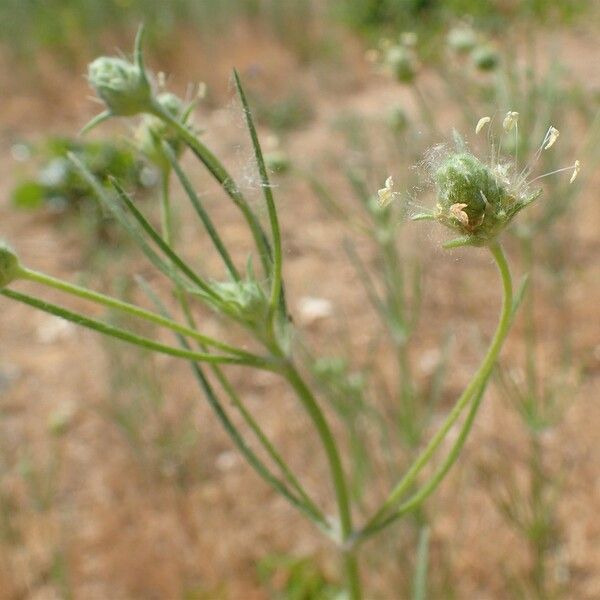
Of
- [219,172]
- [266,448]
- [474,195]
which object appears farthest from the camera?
[266,448]

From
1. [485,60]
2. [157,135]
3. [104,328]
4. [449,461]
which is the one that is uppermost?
[485,60]

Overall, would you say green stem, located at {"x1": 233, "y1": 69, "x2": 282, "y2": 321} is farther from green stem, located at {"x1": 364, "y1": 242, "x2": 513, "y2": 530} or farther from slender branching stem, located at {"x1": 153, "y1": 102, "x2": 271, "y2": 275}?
green stem, located at {"x1": 364, "y1": 242, "x2": 513, "y2": 530}

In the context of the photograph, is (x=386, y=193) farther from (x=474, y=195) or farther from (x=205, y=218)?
(x=205, y=218)

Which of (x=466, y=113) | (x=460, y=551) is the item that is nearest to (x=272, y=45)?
(x=466, y=113)

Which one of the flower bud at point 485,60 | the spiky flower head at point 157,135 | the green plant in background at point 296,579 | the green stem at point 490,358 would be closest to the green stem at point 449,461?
the green stem at point 490,358

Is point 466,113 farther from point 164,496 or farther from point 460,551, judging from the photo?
point 164,496

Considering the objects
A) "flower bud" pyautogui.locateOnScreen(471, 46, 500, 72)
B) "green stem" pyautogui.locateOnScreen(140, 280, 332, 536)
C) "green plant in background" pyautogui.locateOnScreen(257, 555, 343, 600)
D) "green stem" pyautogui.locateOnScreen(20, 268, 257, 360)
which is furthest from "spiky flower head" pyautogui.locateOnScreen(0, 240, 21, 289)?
"flower bud" pyautogui.locateOnScreen(471, 46, 500, 72)

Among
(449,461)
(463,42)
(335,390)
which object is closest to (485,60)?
(463,42)
